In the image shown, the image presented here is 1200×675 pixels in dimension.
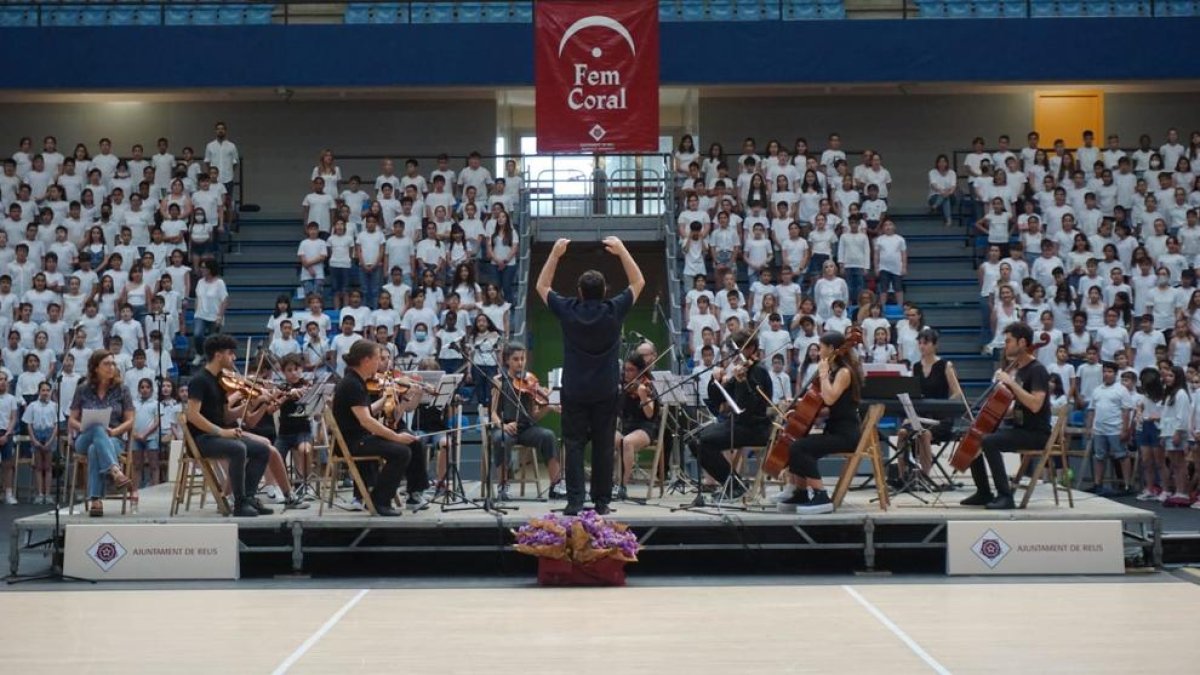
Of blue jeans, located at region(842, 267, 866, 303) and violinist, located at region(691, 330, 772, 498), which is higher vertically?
blue jeans, located at region(842, 267, 866, 303)

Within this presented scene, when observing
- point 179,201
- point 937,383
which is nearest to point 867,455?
point 937,383

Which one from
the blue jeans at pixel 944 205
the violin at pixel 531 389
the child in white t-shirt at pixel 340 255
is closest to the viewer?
the violin at pixel 531 389

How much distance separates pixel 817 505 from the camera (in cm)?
1248

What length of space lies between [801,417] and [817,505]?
70cm

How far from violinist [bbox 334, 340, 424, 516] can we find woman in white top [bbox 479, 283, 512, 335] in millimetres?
8336

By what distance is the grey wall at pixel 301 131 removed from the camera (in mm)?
28344

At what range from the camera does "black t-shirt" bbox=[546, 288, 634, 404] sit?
1206 cm

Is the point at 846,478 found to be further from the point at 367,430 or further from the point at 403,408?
the point at 403,408

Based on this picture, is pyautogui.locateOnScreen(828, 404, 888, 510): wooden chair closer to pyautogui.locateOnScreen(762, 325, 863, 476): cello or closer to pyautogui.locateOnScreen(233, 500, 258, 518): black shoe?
pyautogui.locateOnScreen(762, 325, 863, 476): cello

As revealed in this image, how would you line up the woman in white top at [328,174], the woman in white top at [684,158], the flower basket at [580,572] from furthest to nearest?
the woman in white top at [684,158] < the woman in white top at [328,174] < the flower basket at [580,572]

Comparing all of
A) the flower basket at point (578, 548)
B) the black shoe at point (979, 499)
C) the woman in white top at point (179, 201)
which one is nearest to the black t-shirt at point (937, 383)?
the black shoe at point (979, 499)

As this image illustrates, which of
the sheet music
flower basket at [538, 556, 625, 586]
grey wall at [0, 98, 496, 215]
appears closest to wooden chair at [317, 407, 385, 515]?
flower basket at [538, 556, 625, 586]

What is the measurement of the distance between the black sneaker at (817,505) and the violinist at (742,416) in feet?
3.49

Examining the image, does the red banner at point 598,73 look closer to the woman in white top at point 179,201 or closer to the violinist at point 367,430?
the woman in white top at point 179,201
